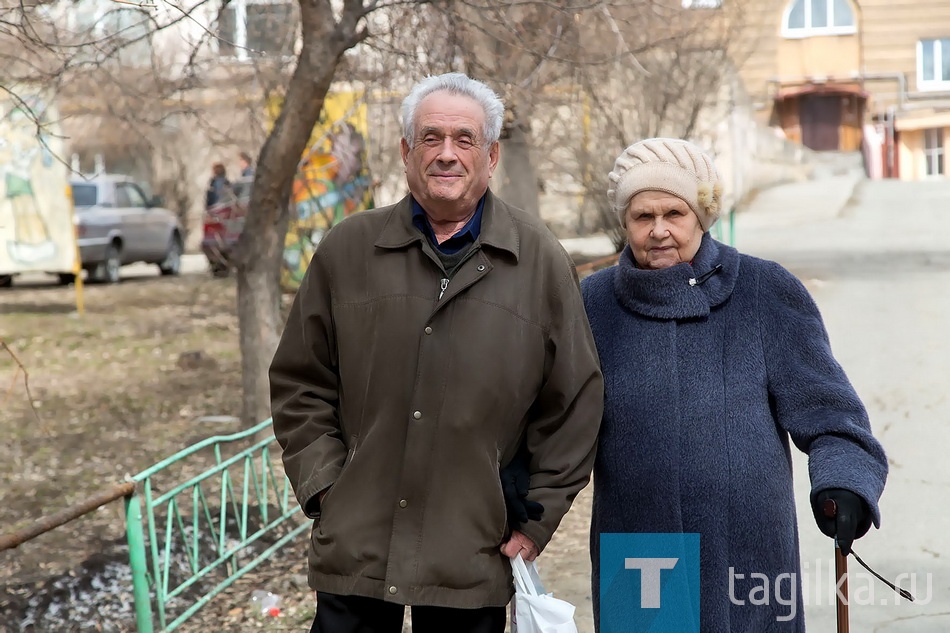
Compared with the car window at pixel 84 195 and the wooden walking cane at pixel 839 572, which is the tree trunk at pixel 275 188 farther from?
the car window at pixel 84 195

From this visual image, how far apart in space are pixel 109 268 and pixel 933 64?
31816 mm

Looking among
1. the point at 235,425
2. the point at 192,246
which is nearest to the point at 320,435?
the point at 235,425

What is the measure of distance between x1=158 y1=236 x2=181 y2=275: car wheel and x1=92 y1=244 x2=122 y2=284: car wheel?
126cm

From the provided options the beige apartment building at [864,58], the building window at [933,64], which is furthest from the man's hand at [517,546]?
the building window at [933,64]

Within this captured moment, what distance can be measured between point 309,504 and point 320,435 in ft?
0.52

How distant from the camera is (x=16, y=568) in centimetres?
562

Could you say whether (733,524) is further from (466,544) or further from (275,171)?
(275,171)

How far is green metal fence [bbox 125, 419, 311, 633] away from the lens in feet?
14.3

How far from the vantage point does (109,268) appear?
60.4ft

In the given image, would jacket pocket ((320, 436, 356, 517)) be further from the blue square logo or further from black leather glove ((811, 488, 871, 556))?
black leather glove ((811, 488, 871, 556))

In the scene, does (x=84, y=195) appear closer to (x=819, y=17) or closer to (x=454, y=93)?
(x=454, y=93)

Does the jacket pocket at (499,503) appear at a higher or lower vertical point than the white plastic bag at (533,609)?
higher

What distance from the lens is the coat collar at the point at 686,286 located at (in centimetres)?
257

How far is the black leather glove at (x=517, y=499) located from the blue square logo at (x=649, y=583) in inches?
8.3
